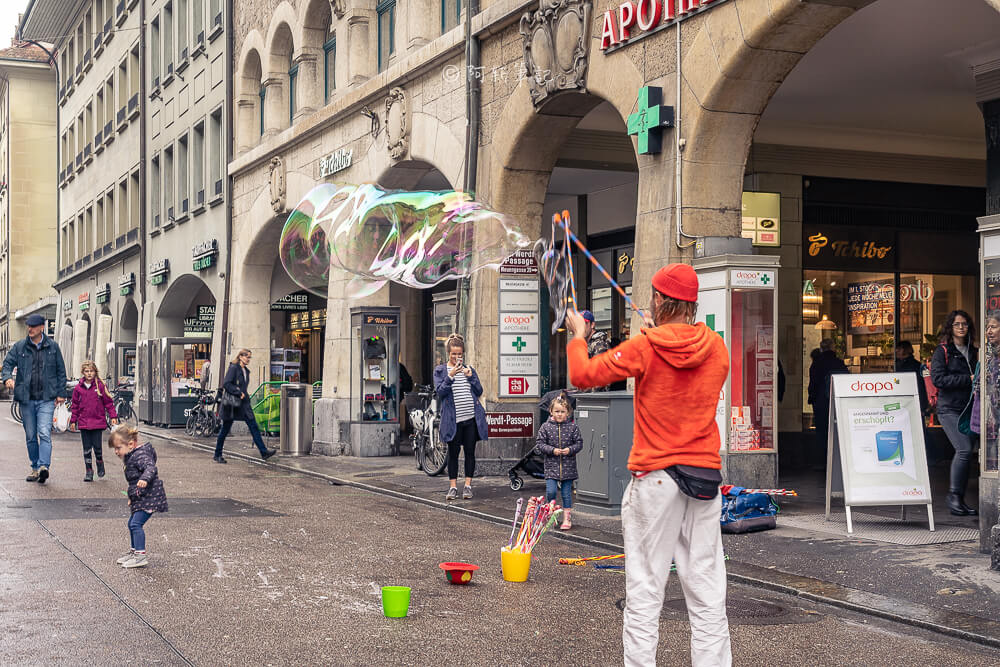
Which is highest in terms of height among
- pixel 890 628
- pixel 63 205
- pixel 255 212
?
pixel 63 205

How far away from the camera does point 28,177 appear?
67.8 metres

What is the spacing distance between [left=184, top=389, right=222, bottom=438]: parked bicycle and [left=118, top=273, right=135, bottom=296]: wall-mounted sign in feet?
44.7

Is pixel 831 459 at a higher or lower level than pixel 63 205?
lower

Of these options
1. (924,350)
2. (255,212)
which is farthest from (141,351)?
(924,350)

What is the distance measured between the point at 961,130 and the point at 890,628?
13164mm

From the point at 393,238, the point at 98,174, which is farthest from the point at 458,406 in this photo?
the point at 98,174

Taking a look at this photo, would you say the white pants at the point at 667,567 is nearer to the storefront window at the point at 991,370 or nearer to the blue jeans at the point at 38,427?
the storefront window at the point at 991,370

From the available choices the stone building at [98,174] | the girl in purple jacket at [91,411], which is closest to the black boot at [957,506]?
the girl in purple jacket at [91,411]

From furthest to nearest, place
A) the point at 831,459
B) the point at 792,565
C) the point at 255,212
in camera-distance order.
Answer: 1. the point at 255,212
2. the point at 831,459
3. the point at 792,565

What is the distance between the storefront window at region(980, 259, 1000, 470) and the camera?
9.39 m

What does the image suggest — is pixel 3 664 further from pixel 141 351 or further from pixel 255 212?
pixel 141 351

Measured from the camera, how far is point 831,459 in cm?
1125

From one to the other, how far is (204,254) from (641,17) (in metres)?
19.1

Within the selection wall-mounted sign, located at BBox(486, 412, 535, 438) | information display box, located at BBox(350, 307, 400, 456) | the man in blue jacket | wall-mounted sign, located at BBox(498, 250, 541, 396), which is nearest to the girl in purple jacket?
the man in blue jacket
